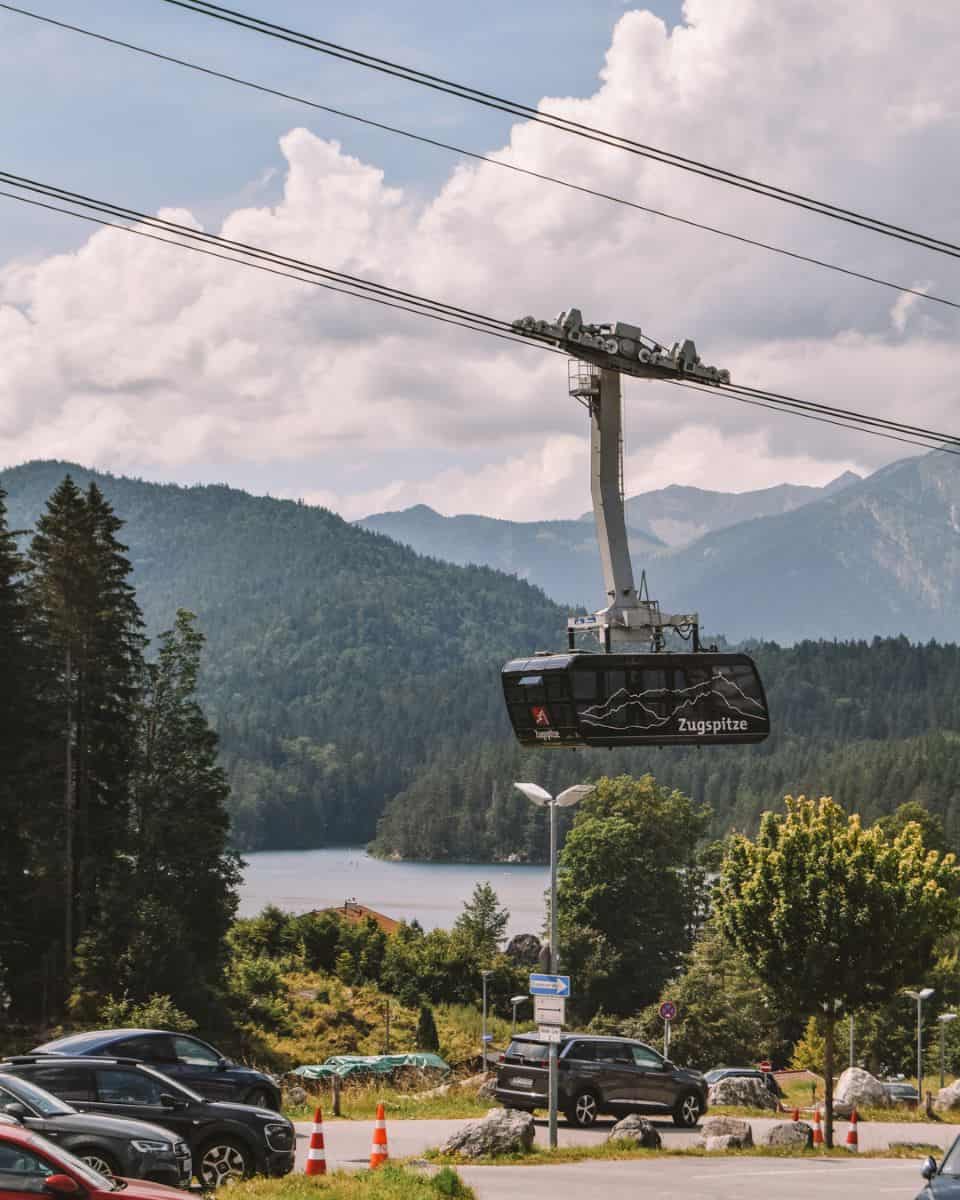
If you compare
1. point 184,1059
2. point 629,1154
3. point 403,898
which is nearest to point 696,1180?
point 629,1154

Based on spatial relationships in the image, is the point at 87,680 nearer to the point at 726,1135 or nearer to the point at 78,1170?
the point at 726,1135

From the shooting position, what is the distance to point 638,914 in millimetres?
90000

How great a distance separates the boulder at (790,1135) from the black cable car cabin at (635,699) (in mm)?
7000

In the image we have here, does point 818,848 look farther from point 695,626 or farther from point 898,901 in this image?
point 695,626

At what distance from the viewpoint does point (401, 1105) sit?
111 feet

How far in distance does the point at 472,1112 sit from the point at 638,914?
58287mm

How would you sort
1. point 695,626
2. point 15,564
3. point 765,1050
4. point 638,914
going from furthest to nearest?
point 638,914, point 765,1050, point 15,564, point 695,626

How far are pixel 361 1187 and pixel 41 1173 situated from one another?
19.9 feet

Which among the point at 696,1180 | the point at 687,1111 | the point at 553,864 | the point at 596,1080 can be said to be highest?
the point at 553,864

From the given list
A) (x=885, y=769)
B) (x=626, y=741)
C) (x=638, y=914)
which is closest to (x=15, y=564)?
(x=626, y=741)

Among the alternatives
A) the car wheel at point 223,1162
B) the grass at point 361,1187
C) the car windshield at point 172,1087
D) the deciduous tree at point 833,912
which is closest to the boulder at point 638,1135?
the deciduous tree at point 833,912

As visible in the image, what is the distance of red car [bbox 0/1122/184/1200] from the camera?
1203 centimetres

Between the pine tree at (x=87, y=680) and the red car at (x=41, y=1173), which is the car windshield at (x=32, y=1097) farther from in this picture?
the pine tree at (x=87, y=680)

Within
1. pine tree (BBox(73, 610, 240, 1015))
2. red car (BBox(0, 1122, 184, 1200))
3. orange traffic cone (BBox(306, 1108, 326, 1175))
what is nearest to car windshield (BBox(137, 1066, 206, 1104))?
orange traffic cone (BBox(306, 1108, 326, 1175))
